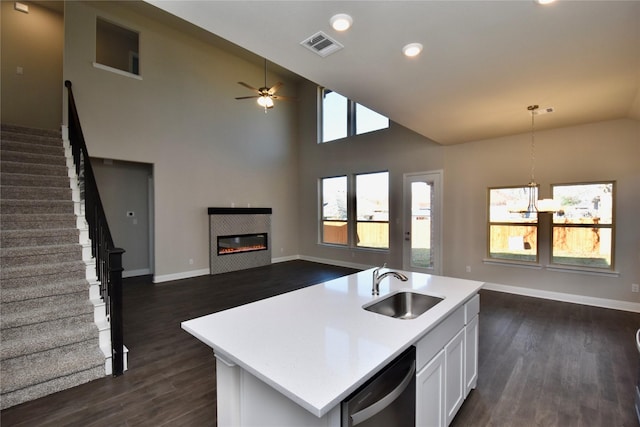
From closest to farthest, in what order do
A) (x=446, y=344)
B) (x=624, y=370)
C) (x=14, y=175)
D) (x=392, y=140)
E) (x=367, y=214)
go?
(x=446, y=344) < (x=624, y=370) < (x=14, y=175) < (x=392, y=140) < (x=367, y=214)

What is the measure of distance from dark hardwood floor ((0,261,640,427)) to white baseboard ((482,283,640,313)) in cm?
20


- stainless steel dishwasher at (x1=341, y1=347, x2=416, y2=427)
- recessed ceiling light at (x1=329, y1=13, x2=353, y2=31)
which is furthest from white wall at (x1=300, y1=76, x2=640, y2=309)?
stainless steel dishwasher at (x1=341, y1=347, x2=416, y2=427)

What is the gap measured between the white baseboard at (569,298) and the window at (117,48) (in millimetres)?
8015

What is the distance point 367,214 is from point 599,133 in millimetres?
4327

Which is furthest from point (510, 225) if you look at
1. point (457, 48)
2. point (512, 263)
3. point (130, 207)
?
point (130, 207)

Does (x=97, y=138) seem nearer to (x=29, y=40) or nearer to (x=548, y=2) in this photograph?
(x=29, y=40)

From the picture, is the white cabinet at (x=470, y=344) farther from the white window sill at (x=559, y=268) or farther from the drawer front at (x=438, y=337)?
the white window sill at (x=559, y=268)

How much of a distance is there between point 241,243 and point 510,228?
18.8ft

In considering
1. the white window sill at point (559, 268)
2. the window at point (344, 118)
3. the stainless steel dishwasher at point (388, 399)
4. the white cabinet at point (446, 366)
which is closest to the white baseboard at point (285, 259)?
the window at point (344, 118)

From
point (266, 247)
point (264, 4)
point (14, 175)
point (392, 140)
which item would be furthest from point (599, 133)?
point (14, 175)

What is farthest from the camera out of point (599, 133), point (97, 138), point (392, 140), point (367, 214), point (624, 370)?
point (367, 214)

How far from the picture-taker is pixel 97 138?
5031 millimetres

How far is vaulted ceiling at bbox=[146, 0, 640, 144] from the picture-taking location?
6.17 ft

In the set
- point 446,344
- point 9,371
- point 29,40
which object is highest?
point 29,40
